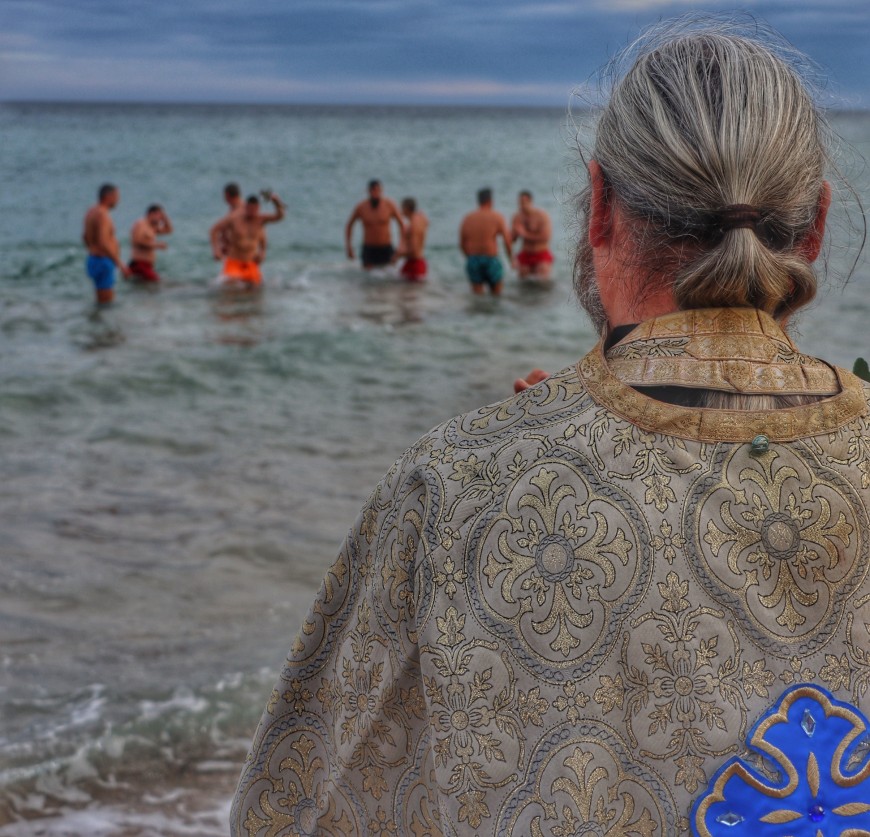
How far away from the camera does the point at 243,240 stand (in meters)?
14.4

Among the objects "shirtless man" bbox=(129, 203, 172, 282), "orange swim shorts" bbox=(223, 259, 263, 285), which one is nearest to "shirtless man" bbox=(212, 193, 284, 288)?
"orange swim shorts" bbox=(223, 259, 263, 285)

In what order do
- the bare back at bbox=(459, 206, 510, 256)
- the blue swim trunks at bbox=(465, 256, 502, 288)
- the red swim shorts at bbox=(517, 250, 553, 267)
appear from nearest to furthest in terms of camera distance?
the bare back at bbox=(459, 206, 510, 256) < the blue swim trunks at bbox=(465, 256, 502, 288) < the red swim shorts at bbox=(517, 250, 553, 267)

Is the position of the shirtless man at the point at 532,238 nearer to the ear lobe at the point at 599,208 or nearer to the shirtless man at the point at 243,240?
the shirtless man at the point at 243,240

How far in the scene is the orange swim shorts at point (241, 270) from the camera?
14758mm

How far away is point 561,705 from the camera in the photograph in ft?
3.91

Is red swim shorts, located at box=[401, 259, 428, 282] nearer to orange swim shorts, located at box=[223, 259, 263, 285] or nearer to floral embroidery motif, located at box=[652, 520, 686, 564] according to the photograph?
orange swim shorts, located at box=[223, 259, 263, 285]

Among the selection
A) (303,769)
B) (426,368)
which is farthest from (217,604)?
(426,368)

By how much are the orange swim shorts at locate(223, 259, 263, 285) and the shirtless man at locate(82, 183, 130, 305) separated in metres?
1.64

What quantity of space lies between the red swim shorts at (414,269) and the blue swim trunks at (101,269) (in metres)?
4.23

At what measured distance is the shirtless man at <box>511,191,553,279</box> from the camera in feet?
51.3

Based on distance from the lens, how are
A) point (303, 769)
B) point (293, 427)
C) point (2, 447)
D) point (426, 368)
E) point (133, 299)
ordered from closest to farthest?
point (303, 769) < point (2, 447) < point (293, 427) < point (426, 368) < point (133, 299)

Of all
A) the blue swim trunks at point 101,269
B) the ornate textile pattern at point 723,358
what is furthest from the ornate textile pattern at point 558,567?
the blue swim trunks at point 101,269

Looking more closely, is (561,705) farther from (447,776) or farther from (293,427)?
(293,427)

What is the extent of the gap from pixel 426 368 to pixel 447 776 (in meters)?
9.42
